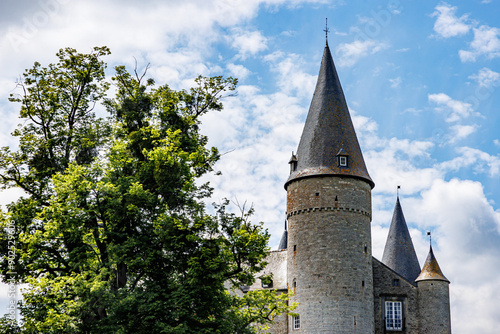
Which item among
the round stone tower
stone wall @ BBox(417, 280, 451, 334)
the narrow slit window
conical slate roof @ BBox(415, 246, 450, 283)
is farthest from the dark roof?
stone wall @ BBox(417, 280, 451, 334)

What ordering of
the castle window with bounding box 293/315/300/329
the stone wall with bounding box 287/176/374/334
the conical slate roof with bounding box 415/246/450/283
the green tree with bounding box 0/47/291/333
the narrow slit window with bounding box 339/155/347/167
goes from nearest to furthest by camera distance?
1. the green tree with bounding box 0/47/291/333
2. the stone wall with bounding box 287/176/374/334
3. the castle window with bounding box 293/315/300/329
4. the narrow slit window with bounding box 339/155/347/167
5. the conical slate roof with bounding box 415/246/450/283

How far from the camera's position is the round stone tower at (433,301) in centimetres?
3903

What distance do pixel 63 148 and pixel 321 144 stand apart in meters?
17.2

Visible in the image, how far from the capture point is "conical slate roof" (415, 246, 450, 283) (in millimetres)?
39953

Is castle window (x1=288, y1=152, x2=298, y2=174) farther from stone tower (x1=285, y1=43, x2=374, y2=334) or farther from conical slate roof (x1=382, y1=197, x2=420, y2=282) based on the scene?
conical slate roof (x1=382, y1=197, x2=420, y2=282)

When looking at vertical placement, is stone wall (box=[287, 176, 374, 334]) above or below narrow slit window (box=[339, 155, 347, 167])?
below

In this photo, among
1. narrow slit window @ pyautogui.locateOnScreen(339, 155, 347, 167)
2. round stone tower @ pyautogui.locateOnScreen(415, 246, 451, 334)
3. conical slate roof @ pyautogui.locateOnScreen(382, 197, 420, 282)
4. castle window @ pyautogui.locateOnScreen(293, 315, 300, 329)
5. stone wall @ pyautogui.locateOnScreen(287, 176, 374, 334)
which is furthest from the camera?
conical slate roof @ pyautogui.locateOnScreen(382, 197, 420, 282)

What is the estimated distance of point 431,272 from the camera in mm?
40188

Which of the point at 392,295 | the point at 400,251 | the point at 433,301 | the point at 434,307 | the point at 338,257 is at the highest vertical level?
the point at 400,251

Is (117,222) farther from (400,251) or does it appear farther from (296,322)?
(400,251)

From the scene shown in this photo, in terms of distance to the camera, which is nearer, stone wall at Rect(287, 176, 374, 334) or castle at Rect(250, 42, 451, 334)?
stone wall at Rect(287, 176, 374, 334)

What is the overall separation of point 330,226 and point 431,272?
743 centimetres

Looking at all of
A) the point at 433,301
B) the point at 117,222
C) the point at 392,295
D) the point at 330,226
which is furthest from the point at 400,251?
the point at 117,222

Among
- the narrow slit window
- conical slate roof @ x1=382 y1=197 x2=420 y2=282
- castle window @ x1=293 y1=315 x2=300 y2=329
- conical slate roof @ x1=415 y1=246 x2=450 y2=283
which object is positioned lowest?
castle window @ x1=293 y1=315 x2=300 y2=329
